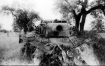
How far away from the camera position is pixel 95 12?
1362 centimetres

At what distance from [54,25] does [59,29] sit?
1.14ft

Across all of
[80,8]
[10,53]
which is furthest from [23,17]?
[10,53]

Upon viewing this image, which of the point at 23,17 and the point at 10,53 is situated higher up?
the point at 23,17

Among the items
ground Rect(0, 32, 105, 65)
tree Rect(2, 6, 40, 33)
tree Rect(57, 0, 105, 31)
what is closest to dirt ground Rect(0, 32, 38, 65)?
ground Rect(0, 32, 105, 65)

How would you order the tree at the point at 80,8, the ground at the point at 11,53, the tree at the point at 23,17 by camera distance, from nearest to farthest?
the ground at the point at 11,53 < the tree at the point at 80,8 < the tree at the point at 23,17

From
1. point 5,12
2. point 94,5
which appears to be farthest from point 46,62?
point 5,12

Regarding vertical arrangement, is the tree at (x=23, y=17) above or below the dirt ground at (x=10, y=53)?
above

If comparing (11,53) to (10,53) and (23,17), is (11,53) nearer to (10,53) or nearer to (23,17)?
(10,53)

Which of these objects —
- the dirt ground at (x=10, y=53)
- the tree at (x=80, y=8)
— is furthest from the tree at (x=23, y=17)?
the dirt ground at (x=10, y=53)

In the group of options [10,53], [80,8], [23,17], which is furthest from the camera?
[23,17]

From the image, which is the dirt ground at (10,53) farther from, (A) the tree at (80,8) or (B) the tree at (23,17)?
(B) the tree at (23,17)

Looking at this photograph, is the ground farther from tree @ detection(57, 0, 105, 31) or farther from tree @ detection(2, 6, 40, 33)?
tree @ detection(2, 6, 40, 33)

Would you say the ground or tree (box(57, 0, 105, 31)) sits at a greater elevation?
tree (box(57, 0, 105, 31))

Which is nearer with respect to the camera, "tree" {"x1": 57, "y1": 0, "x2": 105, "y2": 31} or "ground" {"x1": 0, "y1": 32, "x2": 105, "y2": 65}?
"ground" {"x1": 0, "y1": 32, "x2": 105, "y2": 65}
